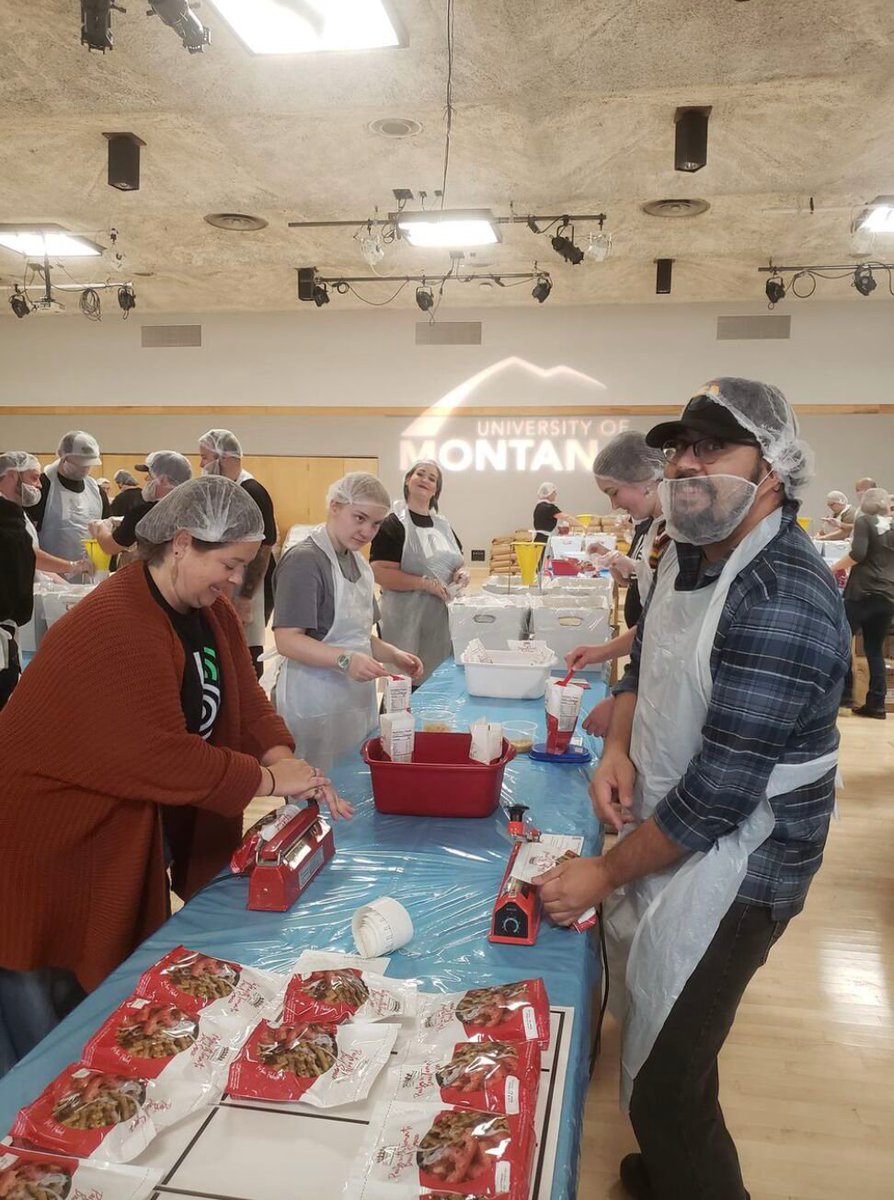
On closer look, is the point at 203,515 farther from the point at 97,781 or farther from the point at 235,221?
the point at 235,221

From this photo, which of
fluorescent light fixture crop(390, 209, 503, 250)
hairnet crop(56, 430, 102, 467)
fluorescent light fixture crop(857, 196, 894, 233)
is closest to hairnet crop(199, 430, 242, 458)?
hairnet crop(56, 430, 102, 467)

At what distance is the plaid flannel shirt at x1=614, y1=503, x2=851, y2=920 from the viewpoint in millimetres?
1287

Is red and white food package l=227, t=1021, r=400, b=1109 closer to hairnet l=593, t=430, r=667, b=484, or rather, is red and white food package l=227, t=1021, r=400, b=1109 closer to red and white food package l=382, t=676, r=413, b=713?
red and white food package l=382, t=676, r=413, b=713

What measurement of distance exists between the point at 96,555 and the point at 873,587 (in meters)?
5.32

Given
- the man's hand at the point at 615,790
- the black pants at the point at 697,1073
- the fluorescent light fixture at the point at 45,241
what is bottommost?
the black pants at the point at 697,1073

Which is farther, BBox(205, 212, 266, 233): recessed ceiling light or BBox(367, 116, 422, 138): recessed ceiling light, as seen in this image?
BBox(205, 212, 266, 233): recessed ceiling light

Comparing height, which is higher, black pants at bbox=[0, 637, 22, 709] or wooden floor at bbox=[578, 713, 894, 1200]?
black pants at bbox=[0, 637, 22, 709]

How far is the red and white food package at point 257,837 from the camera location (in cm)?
156

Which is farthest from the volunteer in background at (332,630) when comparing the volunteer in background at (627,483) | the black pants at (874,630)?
the black pants at (874,630)

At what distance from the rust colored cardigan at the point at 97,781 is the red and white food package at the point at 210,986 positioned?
372mm

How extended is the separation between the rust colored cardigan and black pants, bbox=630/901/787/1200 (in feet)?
2.96

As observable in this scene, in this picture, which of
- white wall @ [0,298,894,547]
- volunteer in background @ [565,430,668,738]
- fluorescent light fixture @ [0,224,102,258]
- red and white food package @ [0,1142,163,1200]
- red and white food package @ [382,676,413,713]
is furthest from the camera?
white wall @ [0,298,894,547]

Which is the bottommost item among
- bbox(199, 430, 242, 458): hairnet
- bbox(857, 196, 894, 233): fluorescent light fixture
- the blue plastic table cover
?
the blue plastic table cover

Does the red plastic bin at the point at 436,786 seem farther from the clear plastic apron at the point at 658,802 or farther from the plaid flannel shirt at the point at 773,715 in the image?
the plaid flannel shirt at the point at 773,715
